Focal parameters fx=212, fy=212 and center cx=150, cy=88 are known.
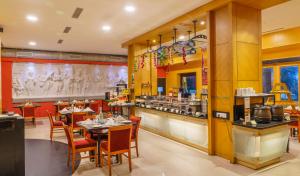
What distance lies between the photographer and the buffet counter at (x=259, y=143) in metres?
3.92

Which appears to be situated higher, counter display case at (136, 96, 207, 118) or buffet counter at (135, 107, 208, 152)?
counter display case at (136, 96, 207, 118)

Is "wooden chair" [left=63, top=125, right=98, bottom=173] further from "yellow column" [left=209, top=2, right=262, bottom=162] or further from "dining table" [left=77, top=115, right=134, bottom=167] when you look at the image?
"yellow column" [left=209, top=2, right=262, bottom=162]

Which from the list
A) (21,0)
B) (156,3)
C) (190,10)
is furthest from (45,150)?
(190,10)

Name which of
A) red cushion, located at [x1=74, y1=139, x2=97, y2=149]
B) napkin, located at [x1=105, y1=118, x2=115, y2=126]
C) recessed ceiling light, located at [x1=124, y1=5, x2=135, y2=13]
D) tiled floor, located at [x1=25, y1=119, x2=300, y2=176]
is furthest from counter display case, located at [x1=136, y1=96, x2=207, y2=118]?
recessed ceiling light, located at [x1=124, y1=5, x2=135, y2=13]

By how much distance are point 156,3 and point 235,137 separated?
336cm

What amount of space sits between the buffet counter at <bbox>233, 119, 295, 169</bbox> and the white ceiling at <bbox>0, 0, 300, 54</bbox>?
2.81 metres

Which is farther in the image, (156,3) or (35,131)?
(35,131)

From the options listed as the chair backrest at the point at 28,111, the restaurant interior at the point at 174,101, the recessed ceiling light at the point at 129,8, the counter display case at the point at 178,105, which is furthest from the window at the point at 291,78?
the chair backrest at the point at 28,111

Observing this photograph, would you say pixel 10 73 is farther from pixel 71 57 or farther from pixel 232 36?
pixel 232 36

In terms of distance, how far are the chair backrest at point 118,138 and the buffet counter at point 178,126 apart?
6.59ft

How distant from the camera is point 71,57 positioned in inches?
444

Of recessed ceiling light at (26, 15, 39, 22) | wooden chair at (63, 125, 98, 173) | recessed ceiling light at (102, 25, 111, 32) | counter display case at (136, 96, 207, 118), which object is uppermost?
recessed ceiling light at (102, 25, 111, 32)

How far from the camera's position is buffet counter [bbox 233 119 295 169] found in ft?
12.8

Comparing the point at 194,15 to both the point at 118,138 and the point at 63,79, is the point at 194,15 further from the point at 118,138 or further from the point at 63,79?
the point at 63,79
